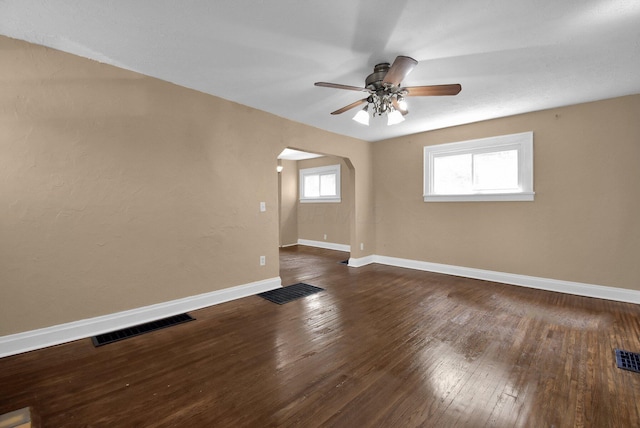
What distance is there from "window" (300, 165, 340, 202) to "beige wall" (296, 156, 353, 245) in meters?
0.12

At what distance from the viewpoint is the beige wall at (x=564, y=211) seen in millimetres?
3402

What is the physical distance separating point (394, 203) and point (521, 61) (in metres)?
3.20

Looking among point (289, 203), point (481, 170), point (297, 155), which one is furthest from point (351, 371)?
point (289, 203)

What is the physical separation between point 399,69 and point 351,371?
2364 mm

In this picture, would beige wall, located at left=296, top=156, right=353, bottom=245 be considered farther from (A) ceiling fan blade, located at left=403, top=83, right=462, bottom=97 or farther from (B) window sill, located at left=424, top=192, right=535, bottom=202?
(A) ceiling fan blade, located at left=403, top=83, right=462, bottom=97

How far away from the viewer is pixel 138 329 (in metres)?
2.71

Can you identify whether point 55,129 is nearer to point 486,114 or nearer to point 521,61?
point 521,61

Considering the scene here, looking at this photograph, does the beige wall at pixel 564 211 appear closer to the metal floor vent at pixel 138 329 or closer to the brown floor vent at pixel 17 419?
the metal floor vent at pixel 138 329

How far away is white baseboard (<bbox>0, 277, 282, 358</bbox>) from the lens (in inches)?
89.7

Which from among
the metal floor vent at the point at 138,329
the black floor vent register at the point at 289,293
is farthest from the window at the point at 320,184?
the metal floor vent at the point at 138,329

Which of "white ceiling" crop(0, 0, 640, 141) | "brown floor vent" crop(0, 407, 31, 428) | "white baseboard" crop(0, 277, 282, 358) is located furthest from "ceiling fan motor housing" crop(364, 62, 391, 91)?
"brown floor vent" crop(0, 407, 31, 428)

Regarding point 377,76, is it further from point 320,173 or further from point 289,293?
point 320,173

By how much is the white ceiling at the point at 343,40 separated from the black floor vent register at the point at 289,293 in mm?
2519

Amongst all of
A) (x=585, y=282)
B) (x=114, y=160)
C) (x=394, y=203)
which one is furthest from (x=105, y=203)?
(x=585, y=282)
